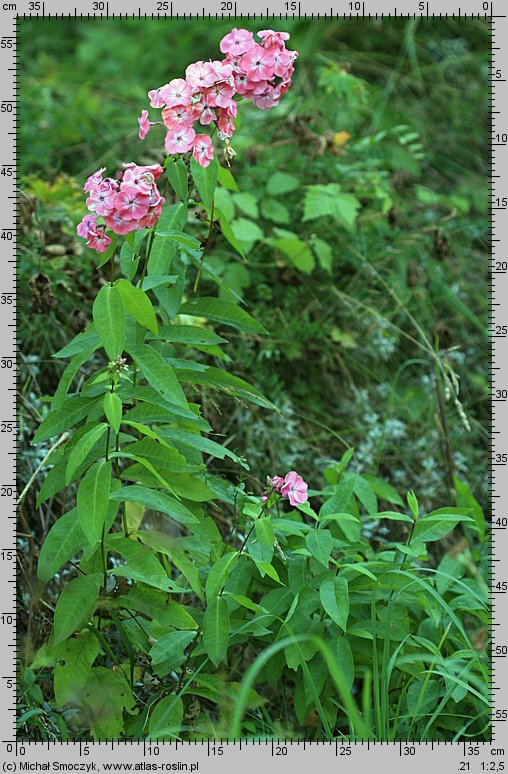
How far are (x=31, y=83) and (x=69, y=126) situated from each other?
20.8 inches

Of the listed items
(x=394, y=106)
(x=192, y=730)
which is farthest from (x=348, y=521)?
(x=394, y=106)

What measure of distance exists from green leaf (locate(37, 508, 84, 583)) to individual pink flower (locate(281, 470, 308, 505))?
43 centimetres

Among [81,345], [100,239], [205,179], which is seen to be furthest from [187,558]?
[205,179]

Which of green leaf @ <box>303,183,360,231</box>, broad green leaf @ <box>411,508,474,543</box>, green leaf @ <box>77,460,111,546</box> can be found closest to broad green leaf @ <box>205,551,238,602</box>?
green leaf @ <box>77,460,111,546</box>

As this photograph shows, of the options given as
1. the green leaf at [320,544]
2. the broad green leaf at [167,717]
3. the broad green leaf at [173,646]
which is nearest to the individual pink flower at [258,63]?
the green leaf at [320,544]

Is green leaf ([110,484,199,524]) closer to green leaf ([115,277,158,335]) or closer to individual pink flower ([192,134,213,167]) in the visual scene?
green leaf ([115,277,158,335])

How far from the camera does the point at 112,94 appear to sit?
4355 millimetres

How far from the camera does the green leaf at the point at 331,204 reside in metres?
2.93

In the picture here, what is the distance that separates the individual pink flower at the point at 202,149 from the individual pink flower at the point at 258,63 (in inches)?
7.5

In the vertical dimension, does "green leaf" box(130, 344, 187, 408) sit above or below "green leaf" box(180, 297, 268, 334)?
below

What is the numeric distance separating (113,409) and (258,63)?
81 centimetres

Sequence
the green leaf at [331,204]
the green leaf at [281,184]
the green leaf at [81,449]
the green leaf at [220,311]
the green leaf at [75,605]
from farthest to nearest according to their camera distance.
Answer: the green leaf at [281,184] → the green leaf at [331,204] → the green leaf at [220,311] → the green leaf at [75,605] → the green leaf at [81,449]

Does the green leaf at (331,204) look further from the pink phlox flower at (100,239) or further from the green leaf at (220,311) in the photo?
the pink phlox flower at (100,239)

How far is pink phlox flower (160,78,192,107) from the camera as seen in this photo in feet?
5.56
